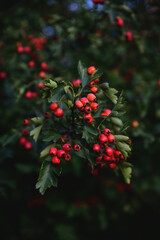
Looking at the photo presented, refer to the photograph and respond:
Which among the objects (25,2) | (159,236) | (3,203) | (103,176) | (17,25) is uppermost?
(25,2)

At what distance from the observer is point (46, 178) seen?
1452 mm

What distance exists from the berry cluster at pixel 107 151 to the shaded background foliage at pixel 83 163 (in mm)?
1151

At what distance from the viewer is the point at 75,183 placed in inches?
153

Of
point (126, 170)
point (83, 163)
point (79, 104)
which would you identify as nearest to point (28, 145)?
point (79, 104)

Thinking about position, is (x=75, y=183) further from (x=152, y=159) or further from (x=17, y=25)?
(x=17, y=25)

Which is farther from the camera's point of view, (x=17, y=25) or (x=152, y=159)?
(x=152, y=159)

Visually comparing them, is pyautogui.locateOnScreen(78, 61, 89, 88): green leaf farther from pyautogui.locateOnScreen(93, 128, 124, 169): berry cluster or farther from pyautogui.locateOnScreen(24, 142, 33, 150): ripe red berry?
pyautogui.locateOnScreen(24, 142, 33, 150): ripe red berry

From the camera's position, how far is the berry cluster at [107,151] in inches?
56.2

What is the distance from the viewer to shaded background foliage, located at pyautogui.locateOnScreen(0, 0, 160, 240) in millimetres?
2719

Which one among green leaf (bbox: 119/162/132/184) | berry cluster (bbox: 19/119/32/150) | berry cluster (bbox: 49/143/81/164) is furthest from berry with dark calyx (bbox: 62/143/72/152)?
berry cluster (bbox: 19/119/32/150)

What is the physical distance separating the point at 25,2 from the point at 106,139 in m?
3.84

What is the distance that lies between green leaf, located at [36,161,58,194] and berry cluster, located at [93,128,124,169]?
362 mm

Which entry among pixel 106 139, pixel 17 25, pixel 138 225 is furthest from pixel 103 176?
pixel 17 25

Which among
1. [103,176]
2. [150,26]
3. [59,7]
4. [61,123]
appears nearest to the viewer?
[61,123]
